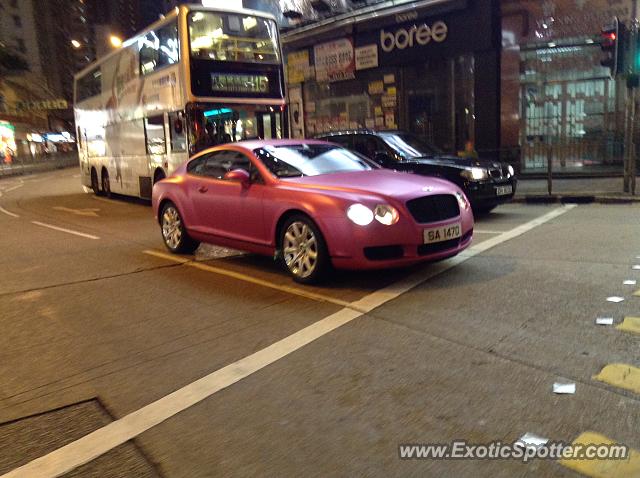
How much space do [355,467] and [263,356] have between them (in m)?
1.54

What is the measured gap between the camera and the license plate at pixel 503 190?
33.3 ft

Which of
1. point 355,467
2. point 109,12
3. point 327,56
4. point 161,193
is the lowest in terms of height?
point 355,467

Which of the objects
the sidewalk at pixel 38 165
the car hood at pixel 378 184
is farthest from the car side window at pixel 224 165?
the sidewalk at pixel 38 165

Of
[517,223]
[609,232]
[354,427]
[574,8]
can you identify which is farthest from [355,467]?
[574,8]

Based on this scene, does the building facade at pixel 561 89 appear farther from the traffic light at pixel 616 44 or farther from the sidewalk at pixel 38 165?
Result: the sidewalk at pixel 38 165

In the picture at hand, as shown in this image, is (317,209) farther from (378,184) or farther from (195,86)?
(195,86)

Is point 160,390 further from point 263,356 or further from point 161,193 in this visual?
point 161,193

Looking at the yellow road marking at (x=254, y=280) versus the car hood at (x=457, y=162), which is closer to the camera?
the yellow road marking at (x=254, y=280)

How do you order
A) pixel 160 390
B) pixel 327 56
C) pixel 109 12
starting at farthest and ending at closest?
pixel 109 12, pixel 327 56, pixel 160 390

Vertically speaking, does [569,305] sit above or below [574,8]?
below

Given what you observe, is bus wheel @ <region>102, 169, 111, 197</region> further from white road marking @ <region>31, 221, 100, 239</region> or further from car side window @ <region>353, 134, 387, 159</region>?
car side window @ <region>353, 134, 387, 159</region>

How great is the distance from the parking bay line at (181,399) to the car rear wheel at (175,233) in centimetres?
337

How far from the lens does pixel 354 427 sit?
3047 millimetres

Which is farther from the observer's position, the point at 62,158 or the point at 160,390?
the point at 62,158
